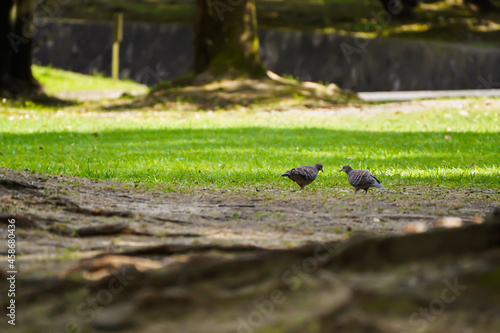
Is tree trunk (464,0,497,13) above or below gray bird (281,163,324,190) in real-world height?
below

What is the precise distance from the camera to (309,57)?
27.9 m

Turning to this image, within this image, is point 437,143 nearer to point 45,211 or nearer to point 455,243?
point 45,211

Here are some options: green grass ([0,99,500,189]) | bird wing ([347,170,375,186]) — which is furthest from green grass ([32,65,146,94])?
bird wing ([347,170,375,186])

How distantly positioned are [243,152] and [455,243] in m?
8.18

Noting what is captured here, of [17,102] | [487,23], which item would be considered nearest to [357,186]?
[17,102]

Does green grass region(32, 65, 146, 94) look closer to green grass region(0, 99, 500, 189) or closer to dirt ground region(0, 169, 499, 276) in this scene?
green grass region(0, 99, 500, 189)

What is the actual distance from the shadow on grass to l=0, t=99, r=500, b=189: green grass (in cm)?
1

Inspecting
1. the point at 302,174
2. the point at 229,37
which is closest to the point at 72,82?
the point at 229,37

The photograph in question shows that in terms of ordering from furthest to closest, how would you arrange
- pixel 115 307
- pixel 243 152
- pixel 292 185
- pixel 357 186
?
pixel 243 152, pixel 292 185, pixel 357 186, pixel 115 307

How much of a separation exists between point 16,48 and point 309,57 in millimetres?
10953

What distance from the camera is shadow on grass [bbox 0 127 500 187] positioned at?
10.2 metres

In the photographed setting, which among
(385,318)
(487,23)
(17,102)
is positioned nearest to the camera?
(385,318)

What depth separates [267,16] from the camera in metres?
31.1

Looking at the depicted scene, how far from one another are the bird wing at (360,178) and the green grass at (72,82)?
1868 cm
